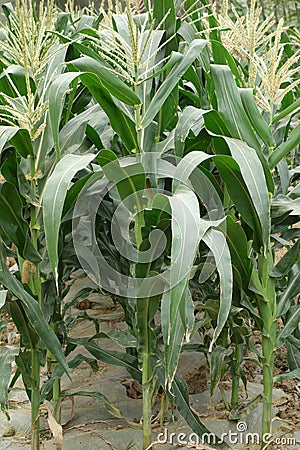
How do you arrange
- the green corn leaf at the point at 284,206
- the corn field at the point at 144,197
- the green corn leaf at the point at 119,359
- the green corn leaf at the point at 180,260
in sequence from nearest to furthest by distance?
the green corn leaf at the point at 180,260
the corn field at the point at 144,197
the green corn leaf at the point at 284,206
the green corn leaf at the point at 119,359

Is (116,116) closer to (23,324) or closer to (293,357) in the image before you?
(23,324)

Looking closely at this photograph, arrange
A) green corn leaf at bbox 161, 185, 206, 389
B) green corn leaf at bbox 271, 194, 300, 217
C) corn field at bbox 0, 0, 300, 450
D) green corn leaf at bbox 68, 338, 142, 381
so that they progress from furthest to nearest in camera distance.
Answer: green corn leaf at bbox 68, 338, 142, 381 < green corn leaf at bbox 271, 194, 300, 217 < corn field at bbox 0, 0, 300, 450 < green corn leaf at bbox 161, 185, 206, 389

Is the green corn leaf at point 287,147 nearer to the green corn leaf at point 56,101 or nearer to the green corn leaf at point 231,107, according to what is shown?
the green corn leaf at point 231,107

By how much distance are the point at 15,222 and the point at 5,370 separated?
0.83 ft

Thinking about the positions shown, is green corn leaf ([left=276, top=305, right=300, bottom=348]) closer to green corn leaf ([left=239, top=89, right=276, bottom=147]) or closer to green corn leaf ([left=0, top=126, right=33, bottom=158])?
green corn leaf ([left=239, top=89, right=276, bottom=147])

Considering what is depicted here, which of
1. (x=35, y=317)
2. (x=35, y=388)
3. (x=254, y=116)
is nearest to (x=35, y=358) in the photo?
(x=35, y=388)

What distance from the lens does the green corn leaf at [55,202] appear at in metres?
0.81

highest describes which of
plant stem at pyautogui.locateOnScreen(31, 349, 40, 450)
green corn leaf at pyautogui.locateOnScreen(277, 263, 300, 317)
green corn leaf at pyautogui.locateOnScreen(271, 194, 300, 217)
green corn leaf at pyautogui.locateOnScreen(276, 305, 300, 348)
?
green corn leaf at pyautogui.locateOnScreen(271, 194, 300, 217)

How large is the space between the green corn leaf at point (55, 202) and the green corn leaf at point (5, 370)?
0.94 feet

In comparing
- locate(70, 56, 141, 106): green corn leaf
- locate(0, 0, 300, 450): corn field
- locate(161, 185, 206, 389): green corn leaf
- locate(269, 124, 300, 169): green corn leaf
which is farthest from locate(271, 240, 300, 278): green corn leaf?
locate(70, 56, 141, 106): green corn leaf

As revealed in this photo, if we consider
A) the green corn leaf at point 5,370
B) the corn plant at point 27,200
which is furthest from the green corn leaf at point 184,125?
the green corn leaf at point 5,370

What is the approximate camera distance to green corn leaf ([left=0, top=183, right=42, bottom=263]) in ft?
3.25

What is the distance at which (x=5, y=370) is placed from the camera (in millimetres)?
1003

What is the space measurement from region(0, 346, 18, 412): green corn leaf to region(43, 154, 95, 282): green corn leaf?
29 centimetres
